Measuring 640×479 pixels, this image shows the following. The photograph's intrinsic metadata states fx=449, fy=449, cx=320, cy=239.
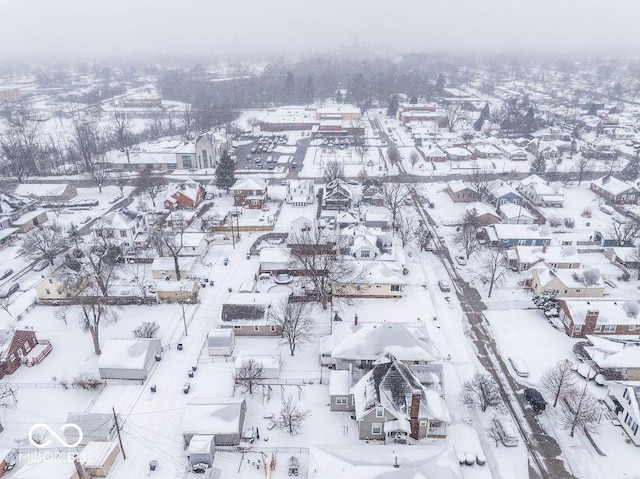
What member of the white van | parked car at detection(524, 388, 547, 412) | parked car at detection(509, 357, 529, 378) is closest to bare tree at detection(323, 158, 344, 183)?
parked car at detection(509, 357, 529, 378)

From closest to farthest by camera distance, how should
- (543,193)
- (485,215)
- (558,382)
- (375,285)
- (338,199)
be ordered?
1. (558,382)
2. (375,285)
3. (485,215)
4. (338,199)
5. (543,193)

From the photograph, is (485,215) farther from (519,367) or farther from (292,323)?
(292,323)

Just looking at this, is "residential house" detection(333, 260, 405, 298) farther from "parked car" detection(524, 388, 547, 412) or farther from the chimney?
the chimney

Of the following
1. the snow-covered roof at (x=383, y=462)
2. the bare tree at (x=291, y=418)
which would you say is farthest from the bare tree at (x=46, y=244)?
the snow-covered roof at (x=383, y=462)

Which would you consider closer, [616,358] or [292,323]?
[616,358]

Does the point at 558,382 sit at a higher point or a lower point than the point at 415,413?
lower

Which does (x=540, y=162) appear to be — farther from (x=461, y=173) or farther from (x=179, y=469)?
(x=179, y=469)

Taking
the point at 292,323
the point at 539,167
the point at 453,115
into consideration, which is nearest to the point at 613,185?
the point at 539,167
